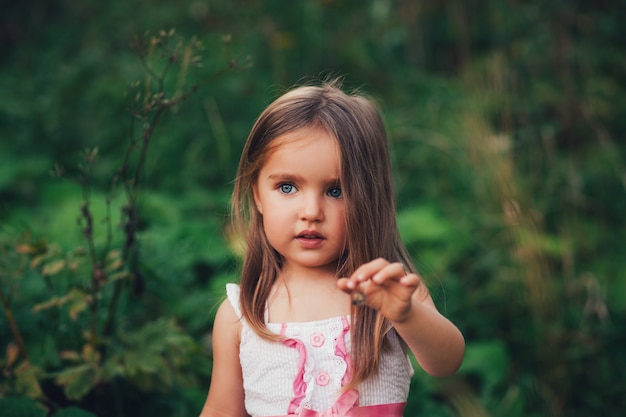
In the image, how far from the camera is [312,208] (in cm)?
181

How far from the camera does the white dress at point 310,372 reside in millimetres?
1854

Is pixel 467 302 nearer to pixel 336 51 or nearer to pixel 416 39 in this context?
pixel 336 51

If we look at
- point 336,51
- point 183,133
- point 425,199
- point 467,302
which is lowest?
point 467,302

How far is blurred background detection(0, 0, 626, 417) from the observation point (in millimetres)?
2488

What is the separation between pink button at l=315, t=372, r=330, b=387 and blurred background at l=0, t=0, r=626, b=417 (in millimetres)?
671

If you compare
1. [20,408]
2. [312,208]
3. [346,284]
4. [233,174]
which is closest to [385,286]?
[346,284]

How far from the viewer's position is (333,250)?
188 centimetres

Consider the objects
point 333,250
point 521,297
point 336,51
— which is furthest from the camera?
point 336,51

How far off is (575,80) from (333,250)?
3.49 metres

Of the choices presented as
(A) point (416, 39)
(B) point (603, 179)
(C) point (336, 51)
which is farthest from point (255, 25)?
(B) point (603, 179)

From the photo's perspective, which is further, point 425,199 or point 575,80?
point 575,80

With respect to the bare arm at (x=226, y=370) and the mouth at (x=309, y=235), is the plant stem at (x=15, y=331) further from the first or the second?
the mouth at (x=309, y=235)

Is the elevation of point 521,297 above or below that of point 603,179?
A: below

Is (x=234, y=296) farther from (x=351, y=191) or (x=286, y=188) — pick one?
(x=351, y=191)
